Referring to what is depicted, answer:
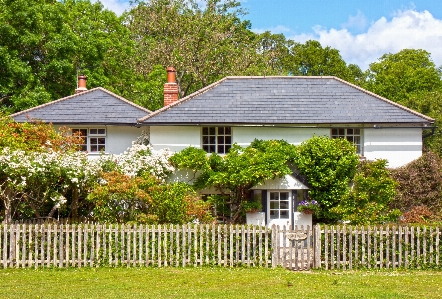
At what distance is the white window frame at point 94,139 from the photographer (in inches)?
1107

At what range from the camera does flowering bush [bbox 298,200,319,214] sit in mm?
25250

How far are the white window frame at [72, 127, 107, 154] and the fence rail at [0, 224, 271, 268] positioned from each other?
10.7 m

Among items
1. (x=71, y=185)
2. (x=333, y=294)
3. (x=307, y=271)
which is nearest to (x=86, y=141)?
(x=71, y=185)

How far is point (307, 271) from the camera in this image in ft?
56.3

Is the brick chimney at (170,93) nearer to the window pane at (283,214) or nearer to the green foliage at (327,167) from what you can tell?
the green foliage at (327,167)

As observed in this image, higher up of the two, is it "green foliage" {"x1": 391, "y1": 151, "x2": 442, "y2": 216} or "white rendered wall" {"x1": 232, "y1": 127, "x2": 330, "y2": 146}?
"white rendered wall" {"x1": 232, "y1": 127, "x2": 330, "y2": 146}

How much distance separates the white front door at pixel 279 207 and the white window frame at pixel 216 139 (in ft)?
9.58

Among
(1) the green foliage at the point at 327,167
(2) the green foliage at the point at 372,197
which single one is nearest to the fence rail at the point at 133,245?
(2) the green foliage at the point at 372,197

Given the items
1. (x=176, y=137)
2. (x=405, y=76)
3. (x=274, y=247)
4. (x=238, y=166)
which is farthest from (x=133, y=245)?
(x=405, y=76)

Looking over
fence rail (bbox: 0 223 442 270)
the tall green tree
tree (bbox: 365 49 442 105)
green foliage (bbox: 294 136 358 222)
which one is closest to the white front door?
green foliage (bbox: 294 136 358 222)

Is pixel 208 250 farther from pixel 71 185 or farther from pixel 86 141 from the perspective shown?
pixel 86 141

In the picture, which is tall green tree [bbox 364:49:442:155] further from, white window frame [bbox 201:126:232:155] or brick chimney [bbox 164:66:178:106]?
white window frame [bbox 201:126:232:155]

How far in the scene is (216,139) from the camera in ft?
87.8

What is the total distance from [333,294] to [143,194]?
333 inches
